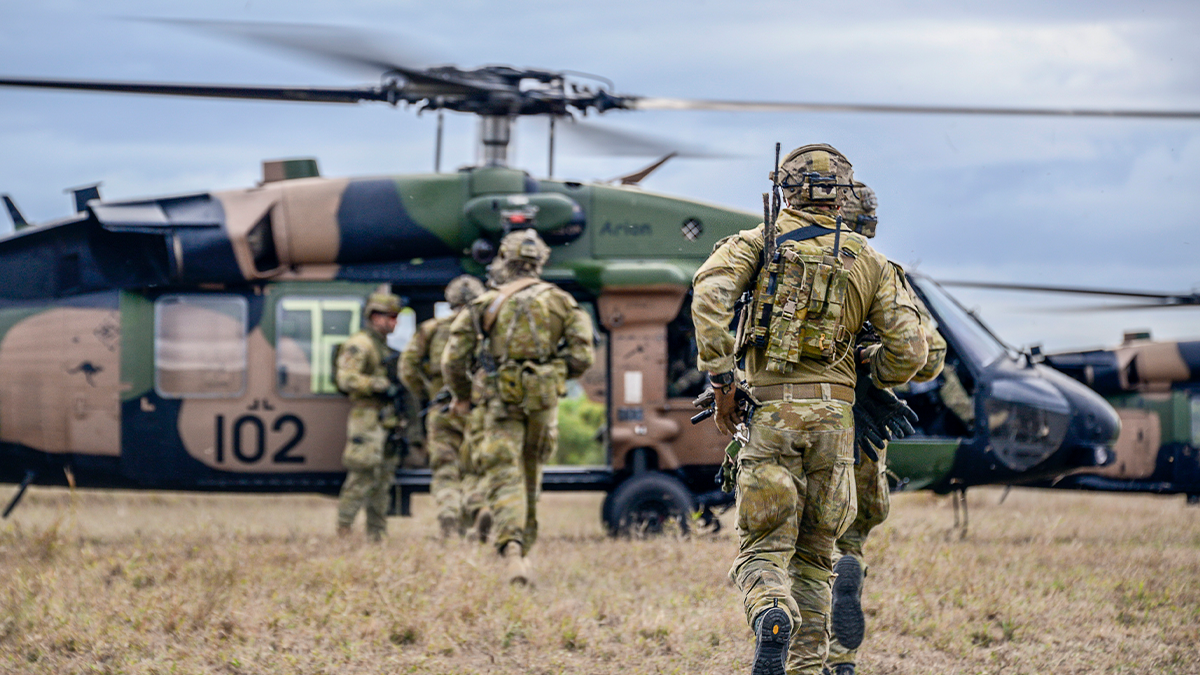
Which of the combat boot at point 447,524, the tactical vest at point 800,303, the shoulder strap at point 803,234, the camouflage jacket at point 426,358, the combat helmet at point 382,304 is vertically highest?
the shoulder strap at point 803,234

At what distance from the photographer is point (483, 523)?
6707mm

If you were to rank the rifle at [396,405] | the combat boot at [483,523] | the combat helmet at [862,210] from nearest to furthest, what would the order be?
the combat helmet at [862,210], the combat boot at [483,523], the rifle at [396,405]

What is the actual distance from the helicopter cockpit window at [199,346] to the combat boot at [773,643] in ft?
17.8

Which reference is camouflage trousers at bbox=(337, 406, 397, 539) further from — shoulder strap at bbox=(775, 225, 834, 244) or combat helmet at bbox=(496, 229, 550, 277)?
shoulder strap at bbox=(775, 225, 834, 244)

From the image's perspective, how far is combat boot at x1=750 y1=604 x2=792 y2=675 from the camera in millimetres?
3395

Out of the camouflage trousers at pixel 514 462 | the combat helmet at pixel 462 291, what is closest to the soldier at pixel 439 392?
the combat helmet at pixel 462 291

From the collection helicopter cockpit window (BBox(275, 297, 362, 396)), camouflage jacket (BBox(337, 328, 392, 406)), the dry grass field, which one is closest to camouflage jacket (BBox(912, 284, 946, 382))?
the dry grass field

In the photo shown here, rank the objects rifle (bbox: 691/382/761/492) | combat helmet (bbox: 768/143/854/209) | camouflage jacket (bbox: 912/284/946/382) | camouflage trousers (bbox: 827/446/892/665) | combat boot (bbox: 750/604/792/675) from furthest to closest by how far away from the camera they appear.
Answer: camouflage trousers (bbox: 827/446/892/665), camouflage jacket (bbox: 912/284/946/382), combat helmet (bbox: 768/143/854/209), rifle (bbox: 691/382/761/492), combat boot (bbox: 750/604/792/675)

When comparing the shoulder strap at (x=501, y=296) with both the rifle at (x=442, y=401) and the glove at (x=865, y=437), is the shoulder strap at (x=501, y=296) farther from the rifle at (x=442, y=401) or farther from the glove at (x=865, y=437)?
the glove at (x=865, y=437)

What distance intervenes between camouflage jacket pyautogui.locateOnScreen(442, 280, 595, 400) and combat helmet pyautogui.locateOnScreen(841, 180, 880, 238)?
190cm

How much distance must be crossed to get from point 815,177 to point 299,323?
5.02 m

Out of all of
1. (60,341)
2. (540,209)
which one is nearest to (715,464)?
(540,209)

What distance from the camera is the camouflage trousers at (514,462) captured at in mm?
6121

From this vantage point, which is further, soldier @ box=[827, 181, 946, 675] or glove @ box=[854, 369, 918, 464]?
glove @ box=[854, 369, 918, 464]
